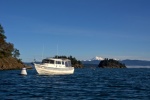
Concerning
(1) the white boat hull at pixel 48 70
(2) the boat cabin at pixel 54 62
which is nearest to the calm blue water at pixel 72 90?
(1) the white boat hull at pixel 48 70

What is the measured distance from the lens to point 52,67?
10188cm

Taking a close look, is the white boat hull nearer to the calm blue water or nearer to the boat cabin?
the boat cabin

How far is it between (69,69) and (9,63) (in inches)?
3040

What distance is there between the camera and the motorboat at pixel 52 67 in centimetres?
10100

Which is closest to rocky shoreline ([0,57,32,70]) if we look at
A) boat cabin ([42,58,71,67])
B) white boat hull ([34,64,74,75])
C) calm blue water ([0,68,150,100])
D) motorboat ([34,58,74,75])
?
motorboat ([34,58,74,75])

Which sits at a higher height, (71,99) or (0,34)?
(0,34)

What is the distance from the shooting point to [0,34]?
175250 mm

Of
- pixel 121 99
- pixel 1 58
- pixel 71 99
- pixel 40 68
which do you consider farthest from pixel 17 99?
pixel 1 58

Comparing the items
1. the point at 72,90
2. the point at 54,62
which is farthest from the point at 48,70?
the point at 72,90

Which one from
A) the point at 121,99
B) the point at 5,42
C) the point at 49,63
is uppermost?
the point at 5,42

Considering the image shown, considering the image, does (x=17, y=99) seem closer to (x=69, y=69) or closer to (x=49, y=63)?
(x=49, y=63)

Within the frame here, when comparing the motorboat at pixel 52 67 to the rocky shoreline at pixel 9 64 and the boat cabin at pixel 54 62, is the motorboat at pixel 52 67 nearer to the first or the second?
the boat cabin at pixel 54 62

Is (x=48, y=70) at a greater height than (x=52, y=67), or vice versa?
(x=52, y=67)

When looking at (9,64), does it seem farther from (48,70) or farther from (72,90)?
(72,90)
